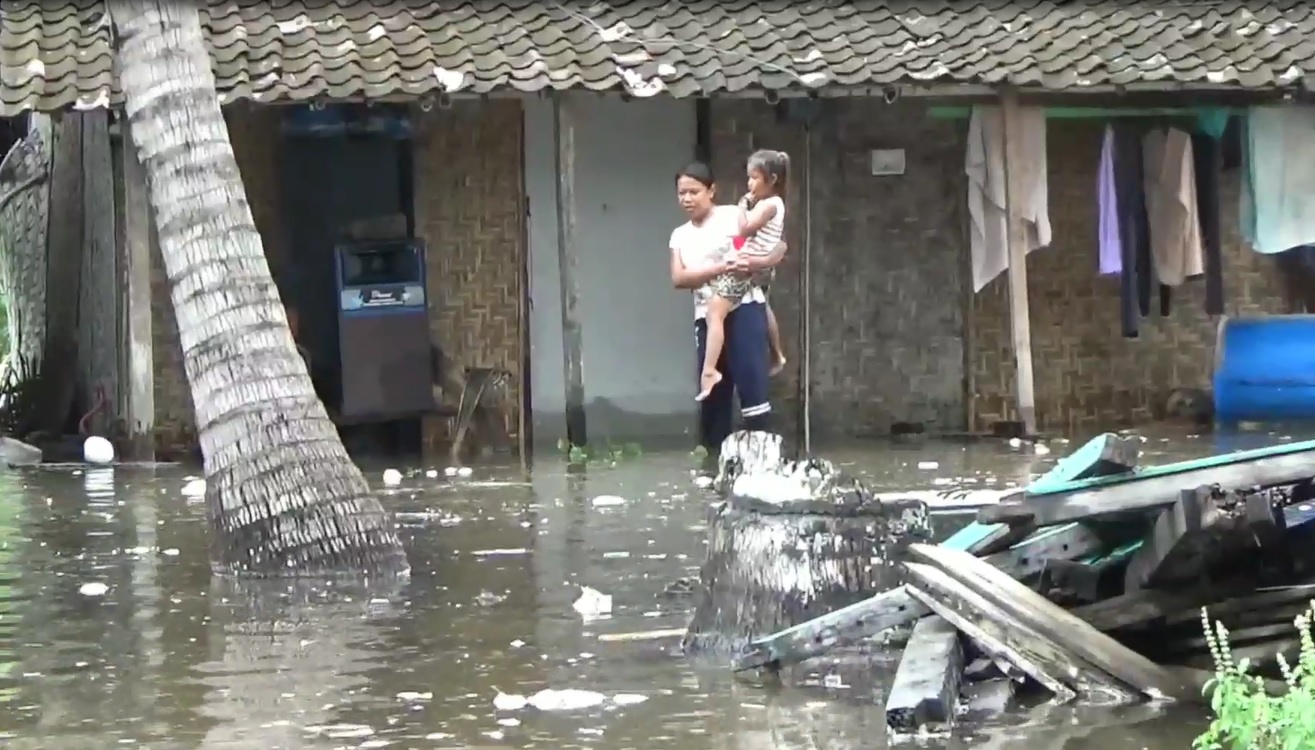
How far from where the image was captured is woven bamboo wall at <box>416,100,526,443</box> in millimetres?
14070

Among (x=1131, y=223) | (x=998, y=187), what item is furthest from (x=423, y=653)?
(x=1131, y=223)

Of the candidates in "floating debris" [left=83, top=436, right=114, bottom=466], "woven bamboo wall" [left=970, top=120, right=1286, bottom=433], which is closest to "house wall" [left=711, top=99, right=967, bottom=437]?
"woven bamboo wall" [left=970, top=120, right=1286, bottom=433]

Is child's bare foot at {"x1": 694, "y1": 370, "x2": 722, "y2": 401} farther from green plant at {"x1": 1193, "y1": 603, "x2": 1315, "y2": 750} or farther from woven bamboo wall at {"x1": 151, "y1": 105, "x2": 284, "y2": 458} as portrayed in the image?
green plant at {"x1": 1193, "y1": 603, "x2": 1315, "y2": 750}

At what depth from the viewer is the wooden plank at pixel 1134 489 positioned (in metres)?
5.64

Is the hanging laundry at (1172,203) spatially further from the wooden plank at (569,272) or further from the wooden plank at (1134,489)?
the wooden plank at (1134,489)

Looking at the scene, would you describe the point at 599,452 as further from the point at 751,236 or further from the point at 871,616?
the point at 871,616

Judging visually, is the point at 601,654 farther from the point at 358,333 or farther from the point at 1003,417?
the point at 1003,417

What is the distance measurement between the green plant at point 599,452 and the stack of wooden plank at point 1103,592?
6.63m

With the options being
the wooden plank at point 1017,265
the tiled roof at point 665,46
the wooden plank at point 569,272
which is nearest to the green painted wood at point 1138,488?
the tiled roof at point 665,46

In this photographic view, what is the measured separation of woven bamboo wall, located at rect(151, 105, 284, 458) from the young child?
3413 millimetres

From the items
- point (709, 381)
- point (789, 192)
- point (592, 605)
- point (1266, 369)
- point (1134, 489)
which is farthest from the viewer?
point (789, 192)

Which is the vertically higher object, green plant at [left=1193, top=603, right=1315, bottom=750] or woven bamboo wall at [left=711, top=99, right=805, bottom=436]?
woven bamboo wall at [left=711, top=99, right=805, bottom=436]

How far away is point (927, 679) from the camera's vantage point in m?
5.46

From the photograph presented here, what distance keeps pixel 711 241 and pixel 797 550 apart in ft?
16.9
